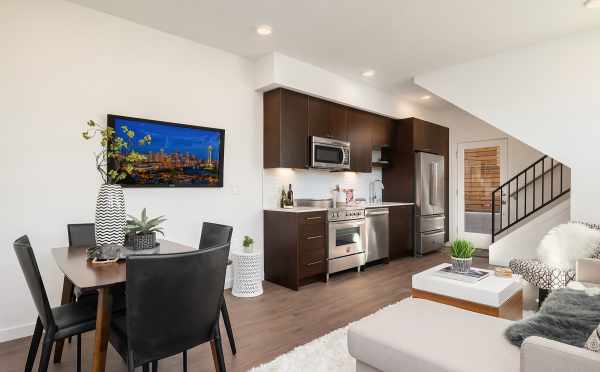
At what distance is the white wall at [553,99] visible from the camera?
374 cm

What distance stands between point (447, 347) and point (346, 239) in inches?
119

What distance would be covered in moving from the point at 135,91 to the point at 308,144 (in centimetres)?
217

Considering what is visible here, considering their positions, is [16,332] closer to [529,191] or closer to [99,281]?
[99,281]

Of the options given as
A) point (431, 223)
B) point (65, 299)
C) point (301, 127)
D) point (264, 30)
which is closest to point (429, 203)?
point (431, 223)

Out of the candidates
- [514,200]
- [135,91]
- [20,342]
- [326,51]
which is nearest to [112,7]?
[135,91]

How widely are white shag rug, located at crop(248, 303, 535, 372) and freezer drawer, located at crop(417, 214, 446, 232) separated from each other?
12.1ft

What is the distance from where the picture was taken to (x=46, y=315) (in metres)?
1.69

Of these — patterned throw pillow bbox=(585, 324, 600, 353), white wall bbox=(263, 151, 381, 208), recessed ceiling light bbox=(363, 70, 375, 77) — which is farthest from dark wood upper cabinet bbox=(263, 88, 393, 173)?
patterned throw pillow bbox=(585, 324, 600, 353)

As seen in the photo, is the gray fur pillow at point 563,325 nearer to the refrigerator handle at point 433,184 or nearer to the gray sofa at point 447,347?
the gray sofa at point 447,347

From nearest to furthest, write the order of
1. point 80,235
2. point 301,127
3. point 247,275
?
point 80,235 < point 247,275 < point 301,127

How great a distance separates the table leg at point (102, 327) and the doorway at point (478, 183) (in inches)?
251

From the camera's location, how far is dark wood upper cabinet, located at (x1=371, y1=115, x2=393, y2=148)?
5613 mm

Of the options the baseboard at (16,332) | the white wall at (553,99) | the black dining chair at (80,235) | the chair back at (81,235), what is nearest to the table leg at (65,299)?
the black dining chair at (80,235)

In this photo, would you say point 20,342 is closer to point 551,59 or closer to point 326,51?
point 326,51
